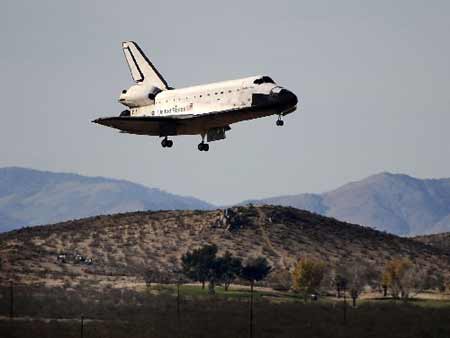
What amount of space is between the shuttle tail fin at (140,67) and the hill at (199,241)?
49.3 meters

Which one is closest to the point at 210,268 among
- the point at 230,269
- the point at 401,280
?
the point at 230,269

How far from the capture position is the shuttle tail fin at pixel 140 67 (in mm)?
85125

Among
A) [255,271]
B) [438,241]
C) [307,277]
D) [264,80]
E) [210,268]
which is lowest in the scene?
[307,277]

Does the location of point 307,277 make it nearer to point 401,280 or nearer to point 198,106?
point 401,280

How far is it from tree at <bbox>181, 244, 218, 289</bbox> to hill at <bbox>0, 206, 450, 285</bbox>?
587 cm

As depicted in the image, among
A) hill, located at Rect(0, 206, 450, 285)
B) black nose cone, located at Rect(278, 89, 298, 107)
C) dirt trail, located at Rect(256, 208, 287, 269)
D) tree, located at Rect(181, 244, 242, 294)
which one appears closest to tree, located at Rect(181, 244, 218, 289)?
tree, located at Rect(181, 244, 242, 294)

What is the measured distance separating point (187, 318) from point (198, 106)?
45.0 ft

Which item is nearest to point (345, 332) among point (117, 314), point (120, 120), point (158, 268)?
point (117, 314)

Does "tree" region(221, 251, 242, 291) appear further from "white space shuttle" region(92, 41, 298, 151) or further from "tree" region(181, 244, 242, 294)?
"white space shuttle" region(92, 41, 298, 151)

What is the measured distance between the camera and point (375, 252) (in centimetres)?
16638

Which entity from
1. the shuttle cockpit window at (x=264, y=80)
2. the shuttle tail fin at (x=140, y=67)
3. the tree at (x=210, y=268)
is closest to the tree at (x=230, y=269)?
the tree at (x=210, y=268)

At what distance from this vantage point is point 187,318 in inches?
2771

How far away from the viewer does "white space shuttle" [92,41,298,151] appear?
7106cm

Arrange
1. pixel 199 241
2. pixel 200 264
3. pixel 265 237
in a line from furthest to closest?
pixel 265 237, pixel 199 241, pixel 200 264
